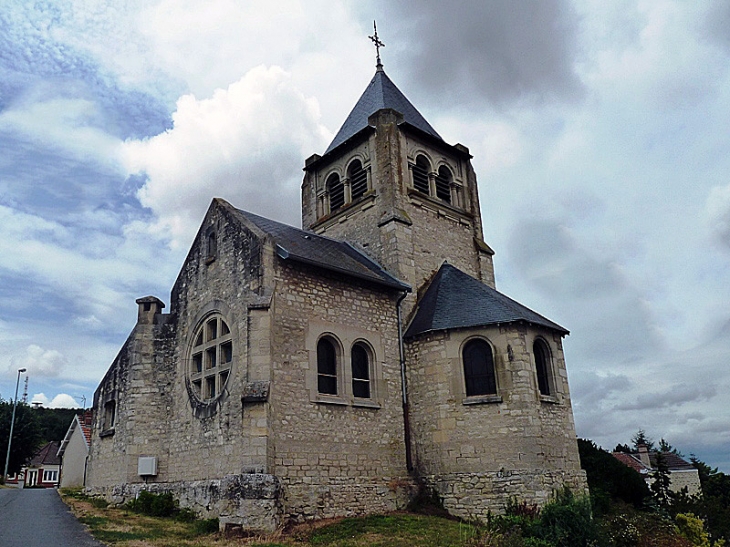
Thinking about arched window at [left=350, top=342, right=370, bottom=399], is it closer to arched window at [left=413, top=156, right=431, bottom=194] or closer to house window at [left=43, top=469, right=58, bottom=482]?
arched window at [left=413, top=156, right=431, bottom=194]

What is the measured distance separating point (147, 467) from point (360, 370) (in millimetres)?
7155

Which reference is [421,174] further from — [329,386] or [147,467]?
[147,467]

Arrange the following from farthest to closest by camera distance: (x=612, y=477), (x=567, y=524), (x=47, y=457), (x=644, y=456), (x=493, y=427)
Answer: (x=47, y=457), (x=644, y=456), (x=612, y=477), (x=493, y=427), (x=567, y=524)

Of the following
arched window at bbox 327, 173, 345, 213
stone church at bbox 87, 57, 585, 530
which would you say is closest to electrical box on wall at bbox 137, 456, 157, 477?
stone church at bbox 87, 57, 585, 530

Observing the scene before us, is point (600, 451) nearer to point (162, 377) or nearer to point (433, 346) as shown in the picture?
point (433, 346)

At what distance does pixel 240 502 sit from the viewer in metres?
13.8

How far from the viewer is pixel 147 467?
18.4m

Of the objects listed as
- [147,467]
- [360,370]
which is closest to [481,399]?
[360,370]

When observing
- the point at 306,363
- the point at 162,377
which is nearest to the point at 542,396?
the point at 306,363

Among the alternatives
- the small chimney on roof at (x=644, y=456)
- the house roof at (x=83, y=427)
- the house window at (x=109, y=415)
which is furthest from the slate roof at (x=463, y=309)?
the small chimney on roof at (x=644, y=456)

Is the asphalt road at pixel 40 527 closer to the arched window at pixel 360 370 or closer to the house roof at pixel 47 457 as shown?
the arched window at pixel 360 370

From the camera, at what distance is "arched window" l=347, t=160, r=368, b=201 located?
2342cm

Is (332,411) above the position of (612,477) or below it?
above

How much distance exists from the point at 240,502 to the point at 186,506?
3.51 meters
